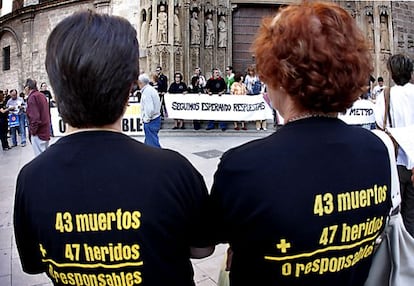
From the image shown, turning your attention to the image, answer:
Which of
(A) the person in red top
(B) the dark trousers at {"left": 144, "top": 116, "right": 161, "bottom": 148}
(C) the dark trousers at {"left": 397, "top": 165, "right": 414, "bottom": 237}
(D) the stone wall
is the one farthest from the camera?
(D) the stone wall

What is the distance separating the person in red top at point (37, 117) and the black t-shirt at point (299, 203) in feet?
22.3

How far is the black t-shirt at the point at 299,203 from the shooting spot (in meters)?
1.20

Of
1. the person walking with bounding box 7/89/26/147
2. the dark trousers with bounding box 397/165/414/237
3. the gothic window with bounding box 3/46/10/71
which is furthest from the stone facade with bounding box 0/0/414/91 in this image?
the dark trousers with bounding box 397/165/414/237

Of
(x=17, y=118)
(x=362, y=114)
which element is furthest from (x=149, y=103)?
(x=362, y=114)

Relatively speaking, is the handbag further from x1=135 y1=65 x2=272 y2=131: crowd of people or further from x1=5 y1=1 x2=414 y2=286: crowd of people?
x1=135 y1=65 x2=272 y2=131: crowd of people

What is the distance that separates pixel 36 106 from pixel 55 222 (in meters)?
6.70

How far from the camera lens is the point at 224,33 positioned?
17.9 metres

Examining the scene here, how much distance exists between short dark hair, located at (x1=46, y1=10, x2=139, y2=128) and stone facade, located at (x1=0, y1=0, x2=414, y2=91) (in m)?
13.3

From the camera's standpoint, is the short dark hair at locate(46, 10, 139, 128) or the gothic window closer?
the short dark hair at locate(46, 10, 139, 128)

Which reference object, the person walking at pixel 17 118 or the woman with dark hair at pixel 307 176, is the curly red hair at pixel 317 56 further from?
the person walking at pixel 17 118

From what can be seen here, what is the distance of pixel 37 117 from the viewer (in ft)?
23.9

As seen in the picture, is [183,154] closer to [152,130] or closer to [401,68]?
[152,130]

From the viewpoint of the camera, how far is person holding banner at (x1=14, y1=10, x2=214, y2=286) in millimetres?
1155

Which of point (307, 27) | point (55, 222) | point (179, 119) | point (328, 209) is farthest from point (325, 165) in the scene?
point (179, 119)
